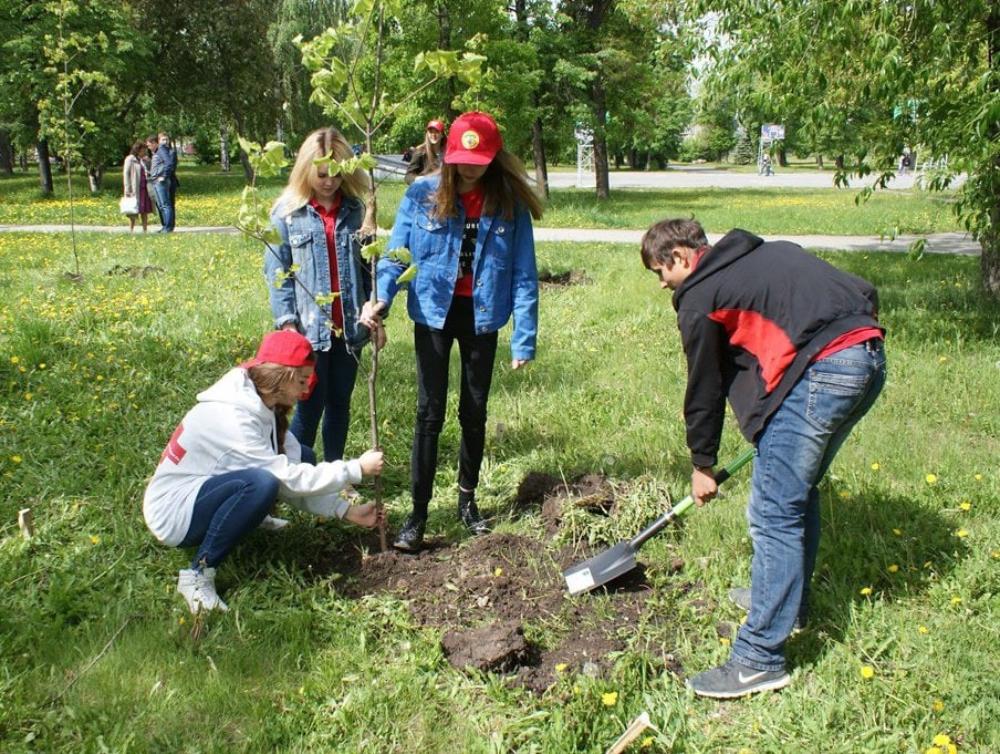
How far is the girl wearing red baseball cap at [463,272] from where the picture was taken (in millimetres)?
3410

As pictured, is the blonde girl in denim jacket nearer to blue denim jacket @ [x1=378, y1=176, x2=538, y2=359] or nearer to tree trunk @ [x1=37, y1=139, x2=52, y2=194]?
blue denim jacket @ [x1=378, y1=176, x2=538, y2=359]

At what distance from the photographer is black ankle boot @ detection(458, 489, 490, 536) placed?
3.89 metres

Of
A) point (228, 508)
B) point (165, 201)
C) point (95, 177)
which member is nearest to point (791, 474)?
point (228, 508)

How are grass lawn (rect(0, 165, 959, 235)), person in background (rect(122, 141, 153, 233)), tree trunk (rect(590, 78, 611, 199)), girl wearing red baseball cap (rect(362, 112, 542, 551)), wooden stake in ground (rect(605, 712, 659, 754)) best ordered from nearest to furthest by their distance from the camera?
wooden stake in ground (rect(605, 712, 659, 754)), girl wearing red baseball cap (rect(362, 112, 542, 551)), person in background (rect(122, 141, 153, 233)), grass lawn (rect(0, 165, 959, 235)), tree trunk (rect(590, 78, 611, 199))

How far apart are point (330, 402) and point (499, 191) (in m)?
1.36

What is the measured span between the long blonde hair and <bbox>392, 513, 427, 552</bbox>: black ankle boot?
4.72 ft

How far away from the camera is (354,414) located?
5199mm

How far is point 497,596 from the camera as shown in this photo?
3.34m

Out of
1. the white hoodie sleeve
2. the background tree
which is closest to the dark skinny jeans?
the white hoodie sleeve

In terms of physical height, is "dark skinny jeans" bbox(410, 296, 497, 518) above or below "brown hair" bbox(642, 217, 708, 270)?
below

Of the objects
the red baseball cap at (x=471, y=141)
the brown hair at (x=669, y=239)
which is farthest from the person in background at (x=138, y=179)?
the brown hair at (x=669, y=239)

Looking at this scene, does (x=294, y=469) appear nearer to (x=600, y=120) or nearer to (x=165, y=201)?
(x=165, y=201)

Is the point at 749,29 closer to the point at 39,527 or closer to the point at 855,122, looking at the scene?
the point at 855,122

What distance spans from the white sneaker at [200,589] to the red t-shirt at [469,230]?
154 centimetres
